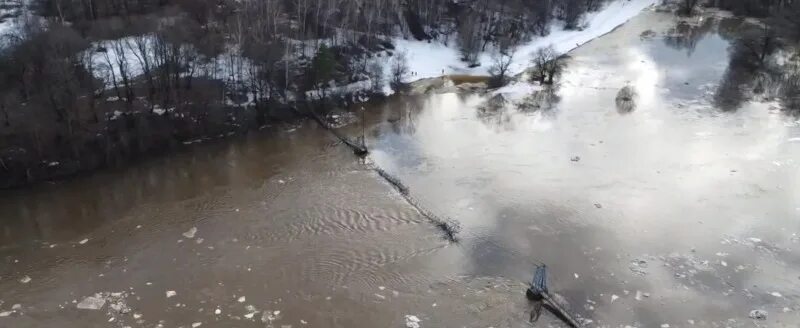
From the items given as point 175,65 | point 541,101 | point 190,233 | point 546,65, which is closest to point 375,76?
point 541,101

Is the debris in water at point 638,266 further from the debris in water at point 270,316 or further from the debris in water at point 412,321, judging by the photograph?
the debris in water at point 270,316

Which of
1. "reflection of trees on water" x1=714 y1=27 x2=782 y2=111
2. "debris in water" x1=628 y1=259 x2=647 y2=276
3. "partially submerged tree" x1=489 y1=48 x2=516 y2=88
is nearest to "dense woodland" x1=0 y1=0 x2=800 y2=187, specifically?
"partially submerged tree" x1=489 y1=48 x2=516 y2=88

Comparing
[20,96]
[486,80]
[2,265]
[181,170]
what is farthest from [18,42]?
[486,80]

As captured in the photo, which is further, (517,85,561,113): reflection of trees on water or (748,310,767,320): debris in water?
(517,85,561,113): reflection of trees on water

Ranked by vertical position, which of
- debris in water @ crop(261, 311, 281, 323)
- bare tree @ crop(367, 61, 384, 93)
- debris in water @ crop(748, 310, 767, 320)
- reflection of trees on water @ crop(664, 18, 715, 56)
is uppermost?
reflection of trees on water @ crop(664, 18, 715, 56)

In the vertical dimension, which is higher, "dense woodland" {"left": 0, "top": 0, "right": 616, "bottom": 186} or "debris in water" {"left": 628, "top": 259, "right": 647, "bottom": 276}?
"dense woodland" {"left": 0, "top": 0, "right": 616, "bottom": 186}

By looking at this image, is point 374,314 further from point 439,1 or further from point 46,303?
point 439,1

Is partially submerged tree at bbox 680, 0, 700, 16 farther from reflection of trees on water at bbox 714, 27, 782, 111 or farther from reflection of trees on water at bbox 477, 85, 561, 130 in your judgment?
reflection of trees on water at bbox 477, 85, 561, 130

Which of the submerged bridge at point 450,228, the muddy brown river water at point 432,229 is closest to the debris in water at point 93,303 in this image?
the muddy brown river water at point 432,229
